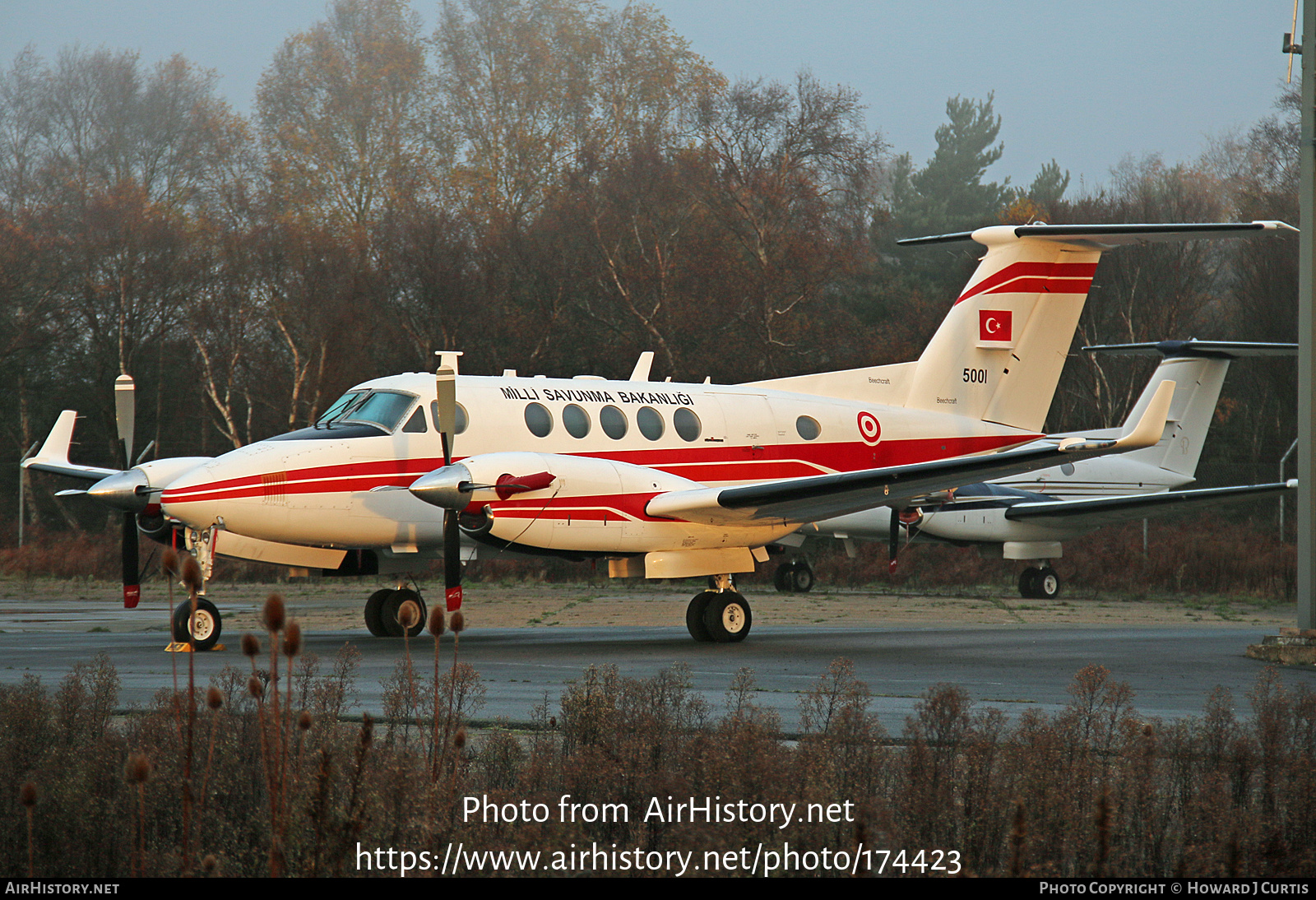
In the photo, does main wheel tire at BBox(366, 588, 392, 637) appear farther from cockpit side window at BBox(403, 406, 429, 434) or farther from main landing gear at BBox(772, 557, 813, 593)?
main landing gear at BBox(772, 557, 813, 593)

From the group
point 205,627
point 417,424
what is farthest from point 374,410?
point 205,627

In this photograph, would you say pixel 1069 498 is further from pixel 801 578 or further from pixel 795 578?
pixel 795 578

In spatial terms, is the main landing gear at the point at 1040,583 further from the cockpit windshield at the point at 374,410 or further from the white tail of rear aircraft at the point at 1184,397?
the cockpit windshield at the point at 374,410

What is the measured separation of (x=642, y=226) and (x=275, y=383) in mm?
12111

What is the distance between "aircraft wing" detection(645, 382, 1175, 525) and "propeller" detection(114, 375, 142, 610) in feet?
18.4

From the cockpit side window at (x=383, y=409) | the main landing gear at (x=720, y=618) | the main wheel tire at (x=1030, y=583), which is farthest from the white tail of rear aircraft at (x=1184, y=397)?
the cockpit side window at (x=383, y=409)

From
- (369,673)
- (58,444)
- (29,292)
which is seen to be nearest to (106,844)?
(369,673)

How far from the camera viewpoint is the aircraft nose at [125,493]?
11898mm

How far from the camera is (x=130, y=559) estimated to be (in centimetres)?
1263

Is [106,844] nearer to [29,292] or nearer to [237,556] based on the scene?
[237,556]

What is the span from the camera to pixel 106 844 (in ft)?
14.4

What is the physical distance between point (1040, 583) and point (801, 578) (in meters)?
5.01

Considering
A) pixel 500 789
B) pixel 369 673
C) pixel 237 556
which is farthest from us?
pixel 237 556

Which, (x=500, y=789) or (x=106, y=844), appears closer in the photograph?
(x=106, y=844)
